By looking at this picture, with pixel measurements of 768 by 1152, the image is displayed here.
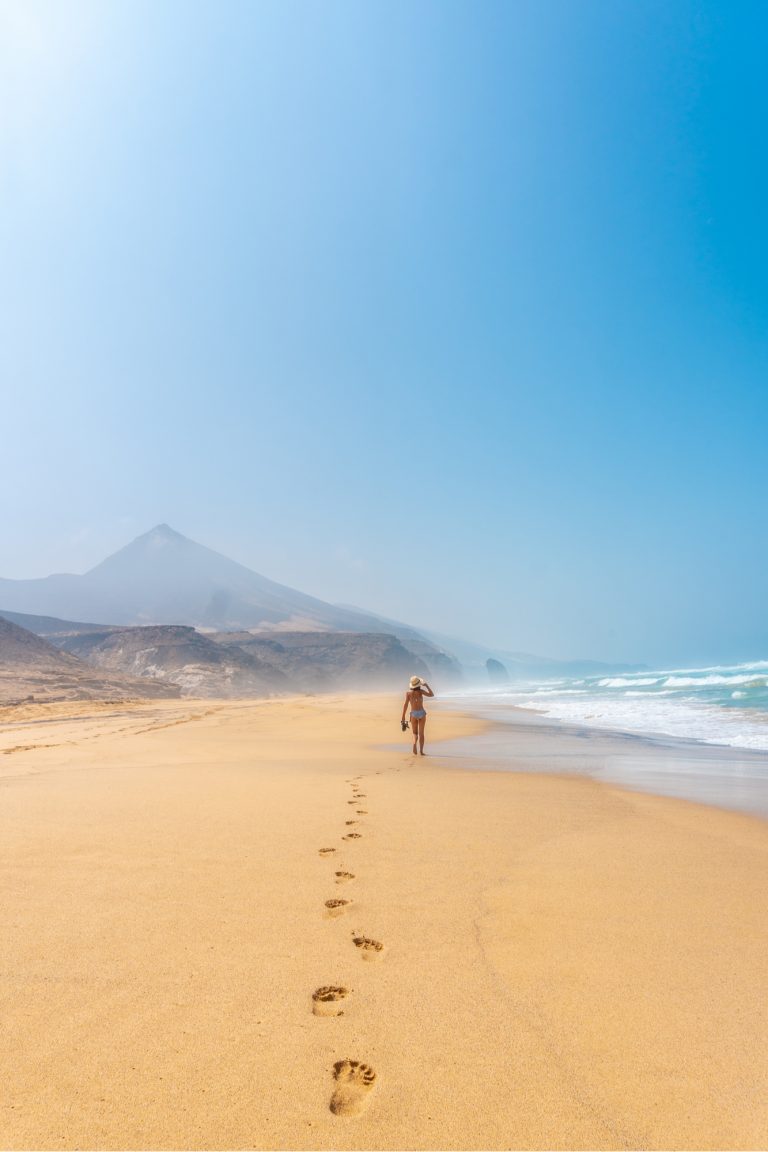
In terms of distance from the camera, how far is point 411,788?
8312 millimetres

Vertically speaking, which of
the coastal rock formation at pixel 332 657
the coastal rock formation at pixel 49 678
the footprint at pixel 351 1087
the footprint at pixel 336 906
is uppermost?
the coastal rock formation at pixel 332 657

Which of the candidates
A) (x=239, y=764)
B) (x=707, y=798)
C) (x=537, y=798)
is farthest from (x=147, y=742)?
(x=707, y=798)

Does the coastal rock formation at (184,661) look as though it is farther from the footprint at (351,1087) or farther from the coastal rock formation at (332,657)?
the footprint at (351,1087)

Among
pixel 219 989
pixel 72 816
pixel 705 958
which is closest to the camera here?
pixel 219 989

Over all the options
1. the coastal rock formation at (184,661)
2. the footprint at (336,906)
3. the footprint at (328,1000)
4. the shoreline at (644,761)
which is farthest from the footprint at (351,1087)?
the coastal rock formation at (184,661)

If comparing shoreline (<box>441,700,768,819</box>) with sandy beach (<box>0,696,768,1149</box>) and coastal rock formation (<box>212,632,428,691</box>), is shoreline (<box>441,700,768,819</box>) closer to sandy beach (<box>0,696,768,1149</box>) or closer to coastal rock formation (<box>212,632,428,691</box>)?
sandy beach (<box>0,696,768,1149</box>)

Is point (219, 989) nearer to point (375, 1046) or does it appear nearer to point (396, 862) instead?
point (375, 1046)

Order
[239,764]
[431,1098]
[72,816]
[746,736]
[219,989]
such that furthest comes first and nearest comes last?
[746,736], [239,764], [72,816], [219,989], [431,1098]

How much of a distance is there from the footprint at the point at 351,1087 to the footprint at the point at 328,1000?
35 cm

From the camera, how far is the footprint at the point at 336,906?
3789 millimetres

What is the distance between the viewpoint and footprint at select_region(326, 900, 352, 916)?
12.4 feet

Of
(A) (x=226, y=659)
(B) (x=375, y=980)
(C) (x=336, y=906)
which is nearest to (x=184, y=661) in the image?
(A) (x=226, y=659)

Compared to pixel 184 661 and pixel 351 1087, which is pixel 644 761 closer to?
pixel 351 1087

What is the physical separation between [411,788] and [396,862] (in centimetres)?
359
